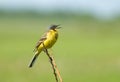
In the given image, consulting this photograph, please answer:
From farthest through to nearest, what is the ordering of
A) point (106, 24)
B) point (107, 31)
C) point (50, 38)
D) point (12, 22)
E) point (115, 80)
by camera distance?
point (12, 22) → point (106, 24) → point (107, 31) → point (115, 80) → point (50, 38)

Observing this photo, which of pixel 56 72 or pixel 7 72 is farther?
pixel 7 72

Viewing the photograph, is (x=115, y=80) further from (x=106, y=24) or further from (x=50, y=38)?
(x=106, y=24)

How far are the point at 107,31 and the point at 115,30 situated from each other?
544 mm

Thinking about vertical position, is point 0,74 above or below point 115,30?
below

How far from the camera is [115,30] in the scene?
139 feet

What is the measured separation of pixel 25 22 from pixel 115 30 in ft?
34.0

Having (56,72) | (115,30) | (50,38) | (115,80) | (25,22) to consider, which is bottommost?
(56,72)

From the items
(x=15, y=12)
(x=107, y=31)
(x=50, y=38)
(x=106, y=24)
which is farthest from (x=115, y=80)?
(x=15, y=12)

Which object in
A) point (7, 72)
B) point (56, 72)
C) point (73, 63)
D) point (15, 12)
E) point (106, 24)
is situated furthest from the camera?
point (15, 12)

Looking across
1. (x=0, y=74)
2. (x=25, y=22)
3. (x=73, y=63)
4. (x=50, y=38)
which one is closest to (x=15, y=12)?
(x=25, y=22)

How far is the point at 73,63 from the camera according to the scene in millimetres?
19469

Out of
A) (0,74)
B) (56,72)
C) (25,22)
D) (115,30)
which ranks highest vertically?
(25,22)

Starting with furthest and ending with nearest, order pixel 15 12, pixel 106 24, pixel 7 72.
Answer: pixel 15 12 < pixel 106 24 < pixel 7 72

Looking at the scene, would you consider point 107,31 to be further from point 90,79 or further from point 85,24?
point 90,79
